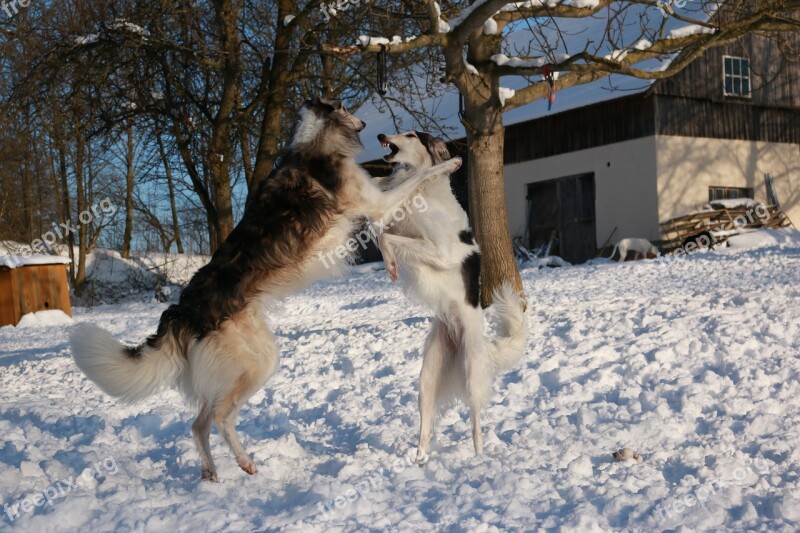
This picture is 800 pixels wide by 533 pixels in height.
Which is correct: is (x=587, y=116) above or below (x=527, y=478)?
above

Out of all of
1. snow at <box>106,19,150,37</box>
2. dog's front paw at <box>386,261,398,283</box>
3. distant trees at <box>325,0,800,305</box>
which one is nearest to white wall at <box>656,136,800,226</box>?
distant trees at <box>325,0,800,305</box>

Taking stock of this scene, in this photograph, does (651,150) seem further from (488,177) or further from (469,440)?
(469,440)

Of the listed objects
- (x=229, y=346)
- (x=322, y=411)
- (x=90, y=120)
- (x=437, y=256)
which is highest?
(x=90, y=120)

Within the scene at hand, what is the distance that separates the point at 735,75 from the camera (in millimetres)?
20203

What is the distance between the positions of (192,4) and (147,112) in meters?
1.98

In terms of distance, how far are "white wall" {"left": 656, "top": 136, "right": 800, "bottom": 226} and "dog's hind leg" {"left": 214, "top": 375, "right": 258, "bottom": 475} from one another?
52.4ft

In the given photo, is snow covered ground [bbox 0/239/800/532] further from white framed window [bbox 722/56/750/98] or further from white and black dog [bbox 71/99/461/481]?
white framed window [bbox 722/56/750/98]

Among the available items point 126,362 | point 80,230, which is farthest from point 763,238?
point 80,230

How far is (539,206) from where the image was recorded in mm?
21562

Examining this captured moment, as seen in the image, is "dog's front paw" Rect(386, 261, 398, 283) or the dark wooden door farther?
the dark wooden door

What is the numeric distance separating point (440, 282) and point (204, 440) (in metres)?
1.74

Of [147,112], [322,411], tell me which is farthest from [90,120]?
[322,411]

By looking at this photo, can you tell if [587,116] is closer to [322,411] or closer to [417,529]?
[322,411]

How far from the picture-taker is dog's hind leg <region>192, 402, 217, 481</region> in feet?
14.0
